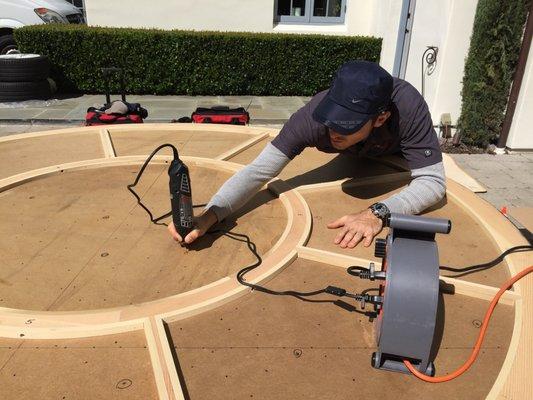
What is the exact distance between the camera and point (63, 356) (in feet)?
4.67

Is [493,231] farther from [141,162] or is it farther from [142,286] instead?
[141,162]

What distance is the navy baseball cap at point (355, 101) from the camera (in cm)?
189

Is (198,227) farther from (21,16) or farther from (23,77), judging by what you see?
(21,16)

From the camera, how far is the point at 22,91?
9117 millimetres

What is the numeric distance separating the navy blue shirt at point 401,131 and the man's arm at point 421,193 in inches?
1.9

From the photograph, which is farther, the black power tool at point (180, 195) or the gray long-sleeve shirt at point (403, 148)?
the gray long-sleeve shirt at point (403, 148)

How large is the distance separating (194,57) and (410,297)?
957 centimetres

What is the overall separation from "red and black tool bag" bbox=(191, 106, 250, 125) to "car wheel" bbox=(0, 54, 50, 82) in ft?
15.9

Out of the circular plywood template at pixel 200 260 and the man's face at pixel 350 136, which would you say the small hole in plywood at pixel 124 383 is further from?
the man's face at pixel 350 136

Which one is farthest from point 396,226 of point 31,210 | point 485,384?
point 31,210

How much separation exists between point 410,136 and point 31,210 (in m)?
2.15

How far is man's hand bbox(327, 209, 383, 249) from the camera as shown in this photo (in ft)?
6.81

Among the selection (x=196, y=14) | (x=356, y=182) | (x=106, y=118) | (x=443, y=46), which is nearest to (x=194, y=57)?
(x=196, y=14)

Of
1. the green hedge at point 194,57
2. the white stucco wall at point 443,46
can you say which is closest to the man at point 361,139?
the white stucco wall at point 443,46
